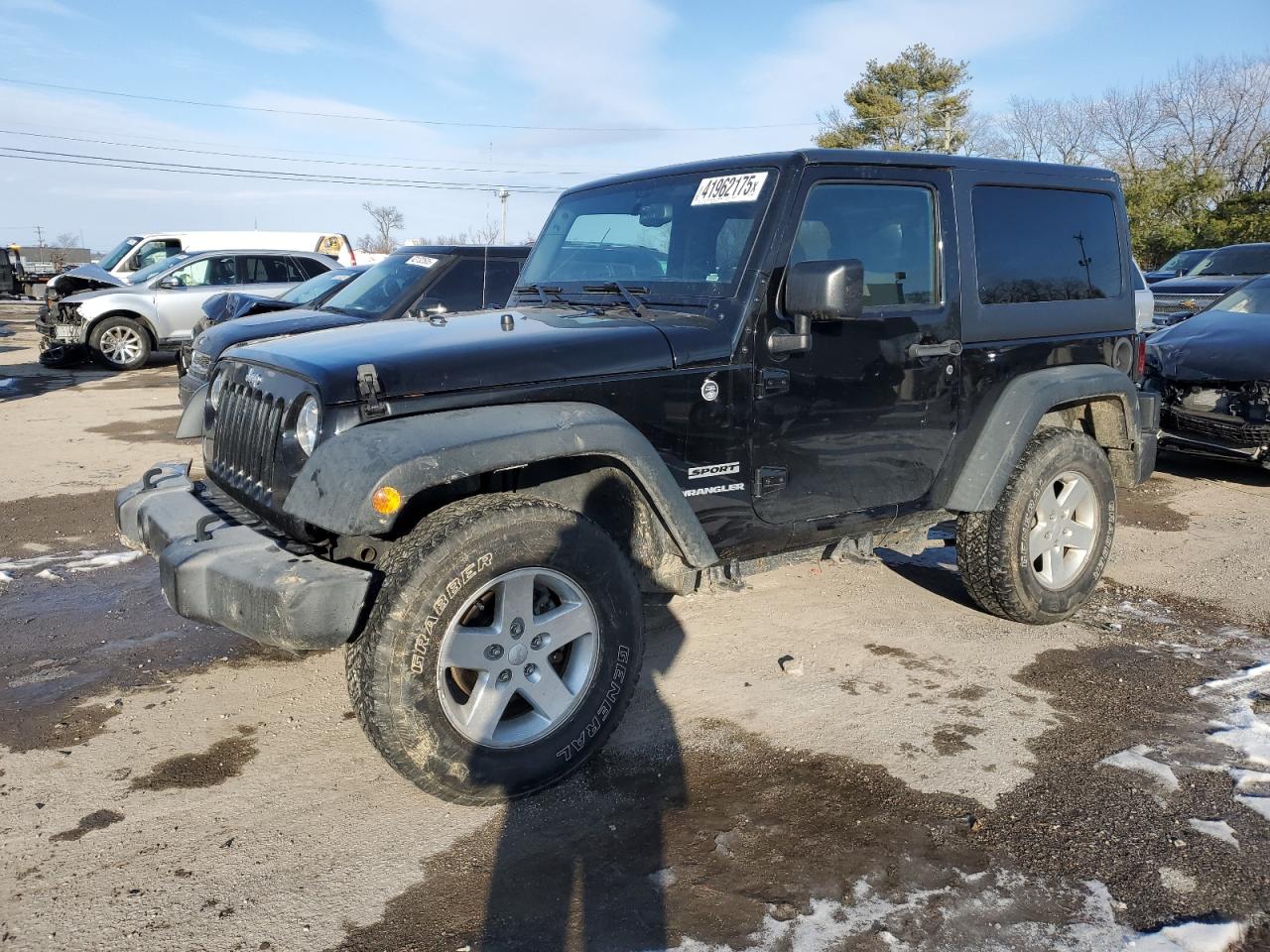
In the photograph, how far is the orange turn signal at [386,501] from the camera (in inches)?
110

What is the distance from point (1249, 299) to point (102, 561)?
367 inches

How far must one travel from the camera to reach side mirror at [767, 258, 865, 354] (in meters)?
→ 3.42

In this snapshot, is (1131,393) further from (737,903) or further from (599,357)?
(737,903)

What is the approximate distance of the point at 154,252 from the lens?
2017 centimetres

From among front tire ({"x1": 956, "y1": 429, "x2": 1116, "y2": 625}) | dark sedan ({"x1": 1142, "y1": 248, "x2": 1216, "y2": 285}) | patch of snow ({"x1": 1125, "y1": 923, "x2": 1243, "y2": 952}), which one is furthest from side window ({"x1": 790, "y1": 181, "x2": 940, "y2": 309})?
dark sedan ({"x1": 1142, "y1": 248, "x2": 1216, "y2": 285})

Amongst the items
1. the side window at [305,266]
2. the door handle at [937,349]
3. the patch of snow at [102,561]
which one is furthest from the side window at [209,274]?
the door handle at [937,349]

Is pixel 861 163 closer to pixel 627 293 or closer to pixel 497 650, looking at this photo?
pixel 627 293

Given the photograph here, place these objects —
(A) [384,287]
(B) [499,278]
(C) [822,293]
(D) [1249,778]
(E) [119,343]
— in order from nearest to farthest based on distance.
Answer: (D) [1249,778] → (C) [822,293] → (B) [499,278] → (A) [384,287] → (E) [119,343]

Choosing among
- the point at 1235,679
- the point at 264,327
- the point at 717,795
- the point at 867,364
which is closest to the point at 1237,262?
the point at 1235,679

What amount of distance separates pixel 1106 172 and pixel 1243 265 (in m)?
12.5

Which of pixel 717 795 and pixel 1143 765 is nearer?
pixel 717 795

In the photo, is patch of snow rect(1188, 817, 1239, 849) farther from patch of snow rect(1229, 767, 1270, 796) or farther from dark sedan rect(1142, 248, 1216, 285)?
dark sedan rect(1142, 248, 1216, 285)

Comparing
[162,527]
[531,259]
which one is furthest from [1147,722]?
[162,527]

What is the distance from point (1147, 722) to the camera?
3.78m
